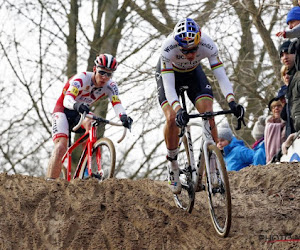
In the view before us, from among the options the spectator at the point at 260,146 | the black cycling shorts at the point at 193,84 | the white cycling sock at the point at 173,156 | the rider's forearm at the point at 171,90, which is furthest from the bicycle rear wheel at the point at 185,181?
the spectator at the point at 260,146

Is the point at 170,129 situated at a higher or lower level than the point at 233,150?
lower

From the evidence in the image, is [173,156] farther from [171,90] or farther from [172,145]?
[171,90]

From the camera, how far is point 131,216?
746 cm

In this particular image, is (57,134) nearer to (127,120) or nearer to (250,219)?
(127,120)

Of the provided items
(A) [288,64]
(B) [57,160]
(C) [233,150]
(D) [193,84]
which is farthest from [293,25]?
(B) [57,160]

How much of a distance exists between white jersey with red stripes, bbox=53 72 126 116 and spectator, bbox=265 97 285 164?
237 centimetres

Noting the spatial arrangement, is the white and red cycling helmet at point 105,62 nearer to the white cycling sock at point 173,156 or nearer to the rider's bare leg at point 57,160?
the rider's bare leg at point 57,160

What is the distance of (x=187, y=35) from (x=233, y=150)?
11.3 feet

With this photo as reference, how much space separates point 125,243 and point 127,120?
9.77ft

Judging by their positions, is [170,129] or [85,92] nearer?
[170,129]

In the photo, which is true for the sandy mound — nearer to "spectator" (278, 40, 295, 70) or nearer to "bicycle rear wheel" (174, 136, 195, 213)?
"bicycle rear wheel" (174, 136, 195, 213)

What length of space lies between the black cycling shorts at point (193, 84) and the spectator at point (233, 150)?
6.62 ft

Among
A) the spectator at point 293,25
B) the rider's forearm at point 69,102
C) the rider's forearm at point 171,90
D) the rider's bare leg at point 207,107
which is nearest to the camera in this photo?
the rider's forearm at point 171,90

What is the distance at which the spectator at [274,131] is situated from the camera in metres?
9.38
